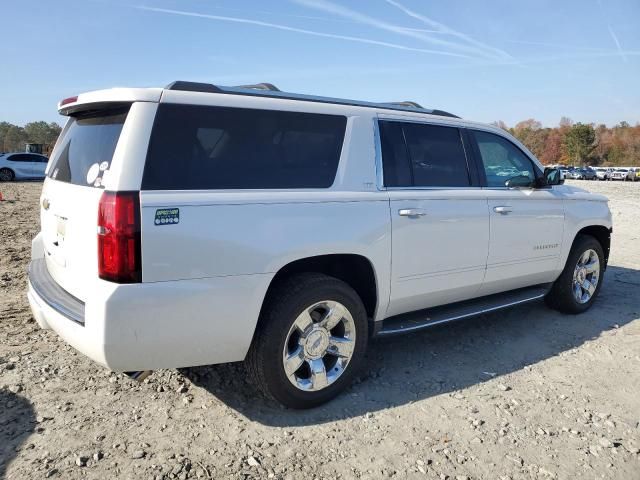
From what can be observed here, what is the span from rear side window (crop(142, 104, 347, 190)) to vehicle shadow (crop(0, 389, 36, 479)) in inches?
62.7

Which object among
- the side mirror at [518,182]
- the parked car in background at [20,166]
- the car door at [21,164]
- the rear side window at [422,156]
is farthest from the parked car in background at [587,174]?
the rear side window at [422,156]

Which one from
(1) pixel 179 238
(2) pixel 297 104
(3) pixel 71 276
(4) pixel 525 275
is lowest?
(4) pixel 525 275

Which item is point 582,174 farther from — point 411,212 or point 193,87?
point 193,87

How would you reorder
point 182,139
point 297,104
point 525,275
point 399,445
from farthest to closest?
point 525,275 < point 297,104 < point 399,445 < point 182,139

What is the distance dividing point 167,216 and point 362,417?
5.67ft

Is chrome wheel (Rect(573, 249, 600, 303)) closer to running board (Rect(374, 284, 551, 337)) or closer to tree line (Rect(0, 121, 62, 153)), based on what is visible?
running board (Rect(374, 284, 551, 337))

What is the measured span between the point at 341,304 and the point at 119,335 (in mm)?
1359

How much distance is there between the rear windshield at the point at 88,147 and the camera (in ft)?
9.09

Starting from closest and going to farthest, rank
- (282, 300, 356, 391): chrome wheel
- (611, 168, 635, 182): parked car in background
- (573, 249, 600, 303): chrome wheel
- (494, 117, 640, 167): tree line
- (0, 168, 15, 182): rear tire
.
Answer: (282, 300, 356, 391): chrome wheel
(573, 249, 600, 303): chrome wheel
(0, 168, 15, 182): rear tire
(611, 168, 635, 182): parked car in background
(494, 117, 640, 167): tree line

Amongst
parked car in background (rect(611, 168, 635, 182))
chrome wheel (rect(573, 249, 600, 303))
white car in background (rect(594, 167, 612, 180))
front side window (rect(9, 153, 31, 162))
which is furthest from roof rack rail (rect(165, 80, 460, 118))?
white car in background (rect(594, 167, 612, 180))

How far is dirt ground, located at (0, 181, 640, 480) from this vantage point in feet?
8.83

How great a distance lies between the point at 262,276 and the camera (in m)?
2.87

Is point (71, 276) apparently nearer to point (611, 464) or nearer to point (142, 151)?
point (142, 151)

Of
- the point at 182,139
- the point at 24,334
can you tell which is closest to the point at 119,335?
the point at 182,139
